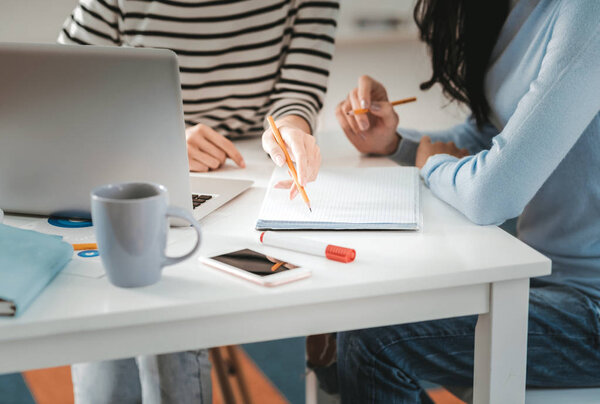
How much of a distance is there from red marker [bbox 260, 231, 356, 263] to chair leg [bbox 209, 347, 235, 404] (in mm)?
888

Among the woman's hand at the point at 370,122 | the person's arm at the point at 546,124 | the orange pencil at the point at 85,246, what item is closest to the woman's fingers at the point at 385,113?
the woman's hand at the point at 370,122

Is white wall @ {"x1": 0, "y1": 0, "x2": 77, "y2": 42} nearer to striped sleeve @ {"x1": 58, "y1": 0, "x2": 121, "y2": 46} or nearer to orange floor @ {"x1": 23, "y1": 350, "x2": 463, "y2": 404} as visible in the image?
striped sleeve @ {"x1": 58, "y1": 0, "x2": 121, "y2": 46}

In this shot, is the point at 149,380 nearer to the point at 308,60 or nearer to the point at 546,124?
the point at 546,124

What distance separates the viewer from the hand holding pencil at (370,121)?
1.11 m

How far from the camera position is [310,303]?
0.57 metres

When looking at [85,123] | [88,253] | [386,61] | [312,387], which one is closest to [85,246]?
[88,253]

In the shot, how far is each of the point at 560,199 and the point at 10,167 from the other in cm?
77

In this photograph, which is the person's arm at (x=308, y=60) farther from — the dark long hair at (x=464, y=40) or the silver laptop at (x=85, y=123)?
the silver laptop at (x=85, y=123)

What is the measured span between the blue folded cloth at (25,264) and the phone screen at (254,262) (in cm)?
16

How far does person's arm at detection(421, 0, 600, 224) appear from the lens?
→ 711mm

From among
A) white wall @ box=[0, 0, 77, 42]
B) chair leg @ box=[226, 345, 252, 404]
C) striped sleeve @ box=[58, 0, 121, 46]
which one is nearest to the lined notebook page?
striped sleeve @ box=[58, 0, 121, 46]

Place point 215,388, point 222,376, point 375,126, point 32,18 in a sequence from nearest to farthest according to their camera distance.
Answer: point 375,126 < point 222,376 < point 215,388 < point 32,18

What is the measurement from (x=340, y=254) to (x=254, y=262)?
0.29 ft

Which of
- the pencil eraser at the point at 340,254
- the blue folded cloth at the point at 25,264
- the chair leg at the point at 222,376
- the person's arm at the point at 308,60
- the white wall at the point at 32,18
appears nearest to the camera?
the blue folded cloth at the point at 25,264
